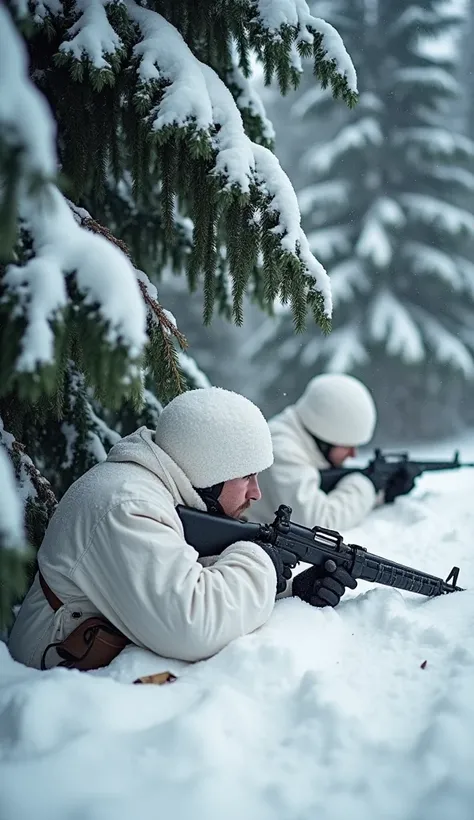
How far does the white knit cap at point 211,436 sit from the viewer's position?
2.25 metres

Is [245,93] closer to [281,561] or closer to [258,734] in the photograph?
[281,561]

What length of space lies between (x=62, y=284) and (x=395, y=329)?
1028 centimetres

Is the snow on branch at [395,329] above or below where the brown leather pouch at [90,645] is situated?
below

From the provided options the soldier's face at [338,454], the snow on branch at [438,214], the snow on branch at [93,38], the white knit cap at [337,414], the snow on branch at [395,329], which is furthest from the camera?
the snow on branch at [438,214]

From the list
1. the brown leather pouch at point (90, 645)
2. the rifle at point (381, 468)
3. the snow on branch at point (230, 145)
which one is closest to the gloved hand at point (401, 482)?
the rifle at point (381, 468)

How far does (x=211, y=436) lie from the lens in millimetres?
2260

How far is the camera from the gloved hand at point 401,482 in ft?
15.5

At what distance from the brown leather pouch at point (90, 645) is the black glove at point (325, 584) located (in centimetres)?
76

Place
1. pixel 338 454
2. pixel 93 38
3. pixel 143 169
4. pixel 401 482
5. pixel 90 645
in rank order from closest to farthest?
pixel 90 645 → pixel 93 38 → pixel 143 169 → pixel 338 454 → pixel 401 482

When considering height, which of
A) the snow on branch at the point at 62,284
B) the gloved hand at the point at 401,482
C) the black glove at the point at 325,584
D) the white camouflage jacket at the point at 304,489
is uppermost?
the snow on branch at the point at 62,284

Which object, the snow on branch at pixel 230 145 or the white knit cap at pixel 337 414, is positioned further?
the white knit cap at pixel 337 414

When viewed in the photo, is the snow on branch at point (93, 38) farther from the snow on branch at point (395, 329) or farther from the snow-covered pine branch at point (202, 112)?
the snow on branch at point (395, 329)

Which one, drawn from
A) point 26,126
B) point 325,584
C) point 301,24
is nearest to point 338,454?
point 325,584

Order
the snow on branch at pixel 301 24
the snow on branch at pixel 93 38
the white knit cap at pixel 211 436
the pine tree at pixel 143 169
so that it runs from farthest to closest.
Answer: the snow on branch at pixel 301 24 → the white knit cap at pixel 211 436 → the snow on branch at pixel 93 38 → the pine tree at pixel 143 169
